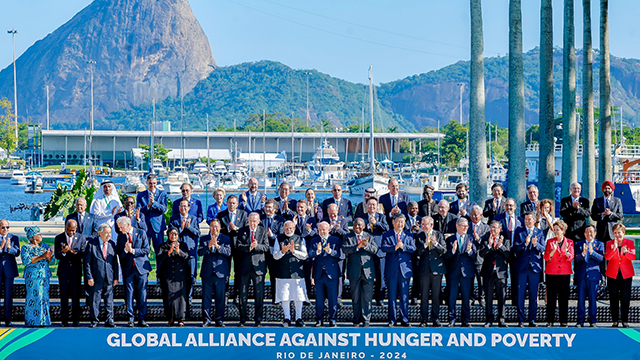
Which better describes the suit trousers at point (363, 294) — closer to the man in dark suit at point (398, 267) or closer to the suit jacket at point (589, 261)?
the man in dark suit at point (398, 267)

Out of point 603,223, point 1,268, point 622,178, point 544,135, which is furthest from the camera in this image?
point 622,178

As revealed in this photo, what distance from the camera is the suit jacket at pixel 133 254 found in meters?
10.9

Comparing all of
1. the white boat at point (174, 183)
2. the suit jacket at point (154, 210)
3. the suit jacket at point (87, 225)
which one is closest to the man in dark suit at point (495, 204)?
the suit jacket at point (154, 210)

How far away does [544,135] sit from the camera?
59.1 ft

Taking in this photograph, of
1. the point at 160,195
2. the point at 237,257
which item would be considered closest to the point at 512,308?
the point at 237,257

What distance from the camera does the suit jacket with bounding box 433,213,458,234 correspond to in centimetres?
1177

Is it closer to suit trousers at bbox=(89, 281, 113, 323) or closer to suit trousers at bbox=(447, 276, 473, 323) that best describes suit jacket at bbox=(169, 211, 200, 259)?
suit trousers at bbox=(89, 281, 113, 323)

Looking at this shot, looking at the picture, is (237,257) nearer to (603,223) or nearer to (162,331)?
(162,331)

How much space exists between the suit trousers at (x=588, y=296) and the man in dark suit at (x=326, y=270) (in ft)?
12.1

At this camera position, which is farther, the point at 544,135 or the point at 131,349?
the point at 544,135

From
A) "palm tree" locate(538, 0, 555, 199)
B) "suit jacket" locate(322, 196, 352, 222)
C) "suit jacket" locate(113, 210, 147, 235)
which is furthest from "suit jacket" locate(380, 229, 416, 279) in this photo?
"palm tree" locate(538, 0, 555, 199)

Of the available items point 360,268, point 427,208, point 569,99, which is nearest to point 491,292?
point 427,208

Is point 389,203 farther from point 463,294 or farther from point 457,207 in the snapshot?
point 463,294

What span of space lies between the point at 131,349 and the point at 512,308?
5.95m
